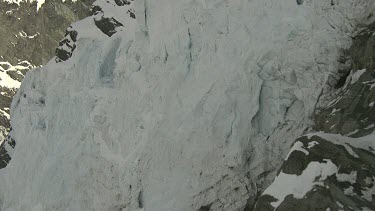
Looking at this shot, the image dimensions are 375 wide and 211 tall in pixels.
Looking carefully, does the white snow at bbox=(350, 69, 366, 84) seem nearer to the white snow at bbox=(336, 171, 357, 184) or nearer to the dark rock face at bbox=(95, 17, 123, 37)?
the white snow at bbox=(336, 171, 357, 184)

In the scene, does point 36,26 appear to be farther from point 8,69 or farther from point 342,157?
point 342,157

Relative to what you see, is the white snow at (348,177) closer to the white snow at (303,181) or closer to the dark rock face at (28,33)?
the white snow at (303,181)

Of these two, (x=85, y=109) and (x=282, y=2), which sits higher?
(x=282, y=2)

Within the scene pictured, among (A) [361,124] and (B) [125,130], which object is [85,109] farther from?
(A) [361,124]

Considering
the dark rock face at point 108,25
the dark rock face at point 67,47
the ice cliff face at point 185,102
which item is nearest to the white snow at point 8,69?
the dark rock face at point 67,47

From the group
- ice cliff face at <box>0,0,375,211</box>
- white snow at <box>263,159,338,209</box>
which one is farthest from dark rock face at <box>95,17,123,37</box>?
white snow at <box>263,159,338,209</box>

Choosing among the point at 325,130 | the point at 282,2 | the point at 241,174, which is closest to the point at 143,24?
the point at 282,2

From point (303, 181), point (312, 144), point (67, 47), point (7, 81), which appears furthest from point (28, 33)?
point (303, 181)
